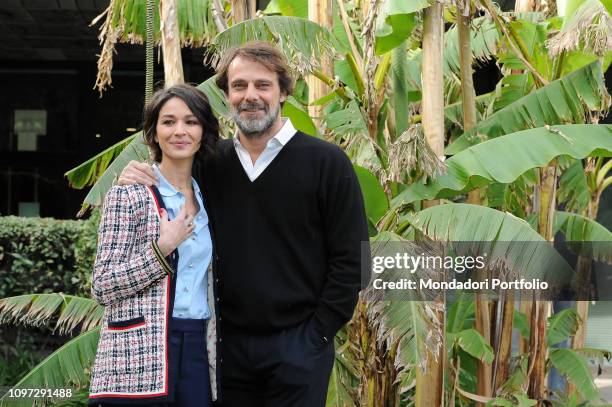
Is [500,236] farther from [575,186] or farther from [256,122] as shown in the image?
[575,186]

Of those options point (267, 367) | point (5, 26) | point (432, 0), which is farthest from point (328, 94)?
point (5, 26)

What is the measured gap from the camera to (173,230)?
2803mm

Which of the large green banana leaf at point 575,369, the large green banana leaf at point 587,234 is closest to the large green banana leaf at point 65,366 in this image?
the large green banana leaf at point 575,369

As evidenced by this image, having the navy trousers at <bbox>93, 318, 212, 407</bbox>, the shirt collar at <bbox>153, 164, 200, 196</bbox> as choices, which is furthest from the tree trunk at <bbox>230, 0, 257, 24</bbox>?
the navy trousers at <bbox>93, 318, 212, 407</bbox>

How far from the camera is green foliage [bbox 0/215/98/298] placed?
7.29 meters

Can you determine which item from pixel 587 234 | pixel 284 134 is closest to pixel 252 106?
pixel 284 134

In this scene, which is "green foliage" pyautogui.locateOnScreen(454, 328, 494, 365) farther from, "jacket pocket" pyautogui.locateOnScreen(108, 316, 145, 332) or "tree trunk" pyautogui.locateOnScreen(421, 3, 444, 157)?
"jacket pocket" pyautogui.locateOnScreen(108, 316, 145, 332)

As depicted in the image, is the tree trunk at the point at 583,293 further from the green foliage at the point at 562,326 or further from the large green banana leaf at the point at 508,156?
the large green banana leaf at the point at 508,156

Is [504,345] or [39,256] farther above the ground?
[39,256]

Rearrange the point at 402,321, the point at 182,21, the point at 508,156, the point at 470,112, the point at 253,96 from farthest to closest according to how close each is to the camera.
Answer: the point at 182,21
the point at 470,112
the point at 508,156
the point at 402,321
the point at 253,96

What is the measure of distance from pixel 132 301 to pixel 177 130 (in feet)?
2.02

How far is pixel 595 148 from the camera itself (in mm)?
4688

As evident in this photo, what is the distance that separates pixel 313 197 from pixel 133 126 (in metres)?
10.4

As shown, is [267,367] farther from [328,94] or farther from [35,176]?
[35,176]
